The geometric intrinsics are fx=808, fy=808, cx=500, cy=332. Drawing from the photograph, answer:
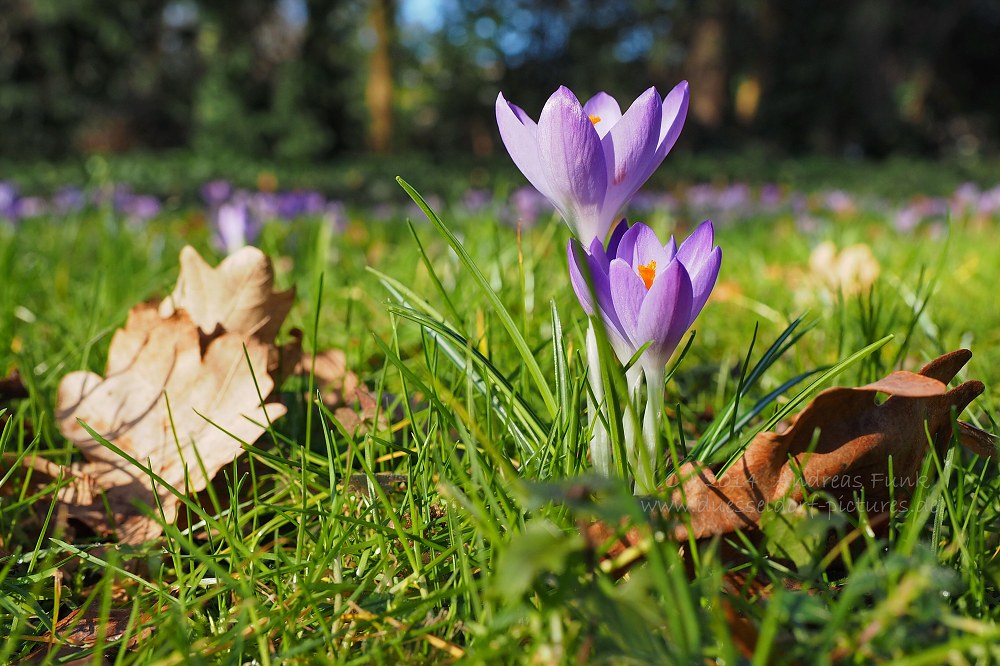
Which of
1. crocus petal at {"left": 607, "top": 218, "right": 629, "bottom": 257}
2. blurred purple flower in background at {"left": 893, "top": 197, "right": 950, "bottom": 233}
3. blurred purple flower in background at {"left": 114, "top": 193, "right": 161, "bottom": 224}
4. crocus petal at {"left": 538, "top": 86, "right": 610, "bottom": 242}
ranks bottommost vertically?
blurred purple flower in background at {"left": 893, "top": 197, "right": 950, "bottom": 233}

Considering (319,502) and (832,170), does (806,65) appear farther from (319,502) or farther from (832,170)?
(319,502)

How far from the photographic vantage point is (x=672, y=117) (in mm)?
846

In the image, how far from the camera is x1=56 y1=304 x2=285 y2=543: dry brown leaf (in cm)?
106

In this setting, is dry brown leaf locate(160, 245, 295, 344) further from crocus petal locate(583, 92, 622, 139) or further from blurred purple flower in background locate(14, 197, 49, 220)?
blurred purple flower in background locate(14, 197, 49, 220)

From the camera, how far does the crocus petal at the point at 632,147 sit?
0.79 meters

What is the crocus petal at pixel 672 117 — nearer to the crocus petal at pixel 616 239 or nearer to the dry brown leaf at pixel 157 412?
the crocus petal at pixel 616 239

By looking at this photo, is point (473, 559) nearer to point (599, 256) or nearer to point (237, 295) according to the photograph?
point (599, 256)

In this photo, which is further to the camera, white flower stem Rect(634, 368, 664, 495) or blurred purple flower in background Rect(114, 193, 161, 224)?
blurred purple flower in background Rect(114, 193, 161, 224)

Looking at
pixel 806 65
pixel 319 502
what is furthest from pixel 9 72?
pixel 806 65

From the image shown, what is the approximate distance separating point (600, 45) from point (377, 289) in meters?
32.3

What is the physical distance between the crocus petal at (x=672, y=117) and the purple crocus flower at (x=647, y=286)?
9cm

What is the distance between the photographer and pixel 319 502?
0.97 m

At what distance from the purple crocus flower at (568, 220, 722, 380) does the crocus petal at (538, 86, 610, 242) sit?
54mm

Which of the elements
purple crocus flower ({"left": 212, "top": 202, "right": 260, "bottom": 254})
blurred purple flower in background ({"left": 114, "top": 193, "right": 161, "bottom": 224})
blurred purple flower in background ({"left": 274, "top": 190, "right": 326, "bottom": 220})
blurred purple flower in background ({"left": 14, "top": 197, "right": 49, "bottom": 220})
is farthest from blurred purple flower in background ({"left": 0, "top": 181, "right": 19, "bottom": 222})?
purple crocus flower ({"left": 212, "top": 202, "right": 260, "bottom": 254})
